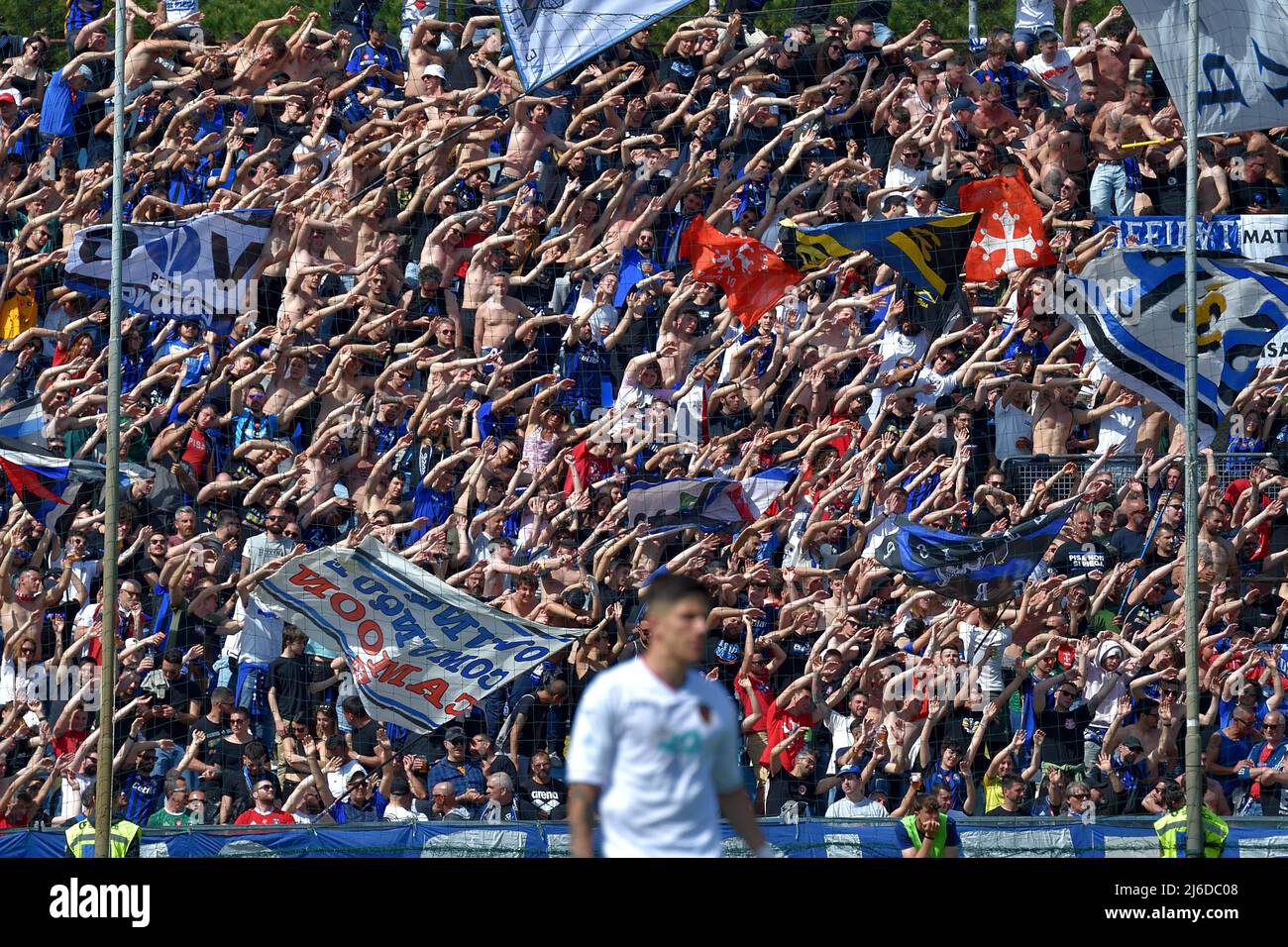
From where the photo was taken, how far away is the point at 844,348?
16047 mm

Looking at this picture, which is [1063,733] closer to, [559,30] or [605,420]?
[605,420]

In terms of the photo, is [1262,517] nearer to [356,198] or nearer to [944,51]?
[944,51]

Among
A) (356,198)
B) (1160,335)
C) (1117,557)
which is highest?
(356,198)

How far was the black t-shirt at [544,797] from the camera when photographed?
13.9 m

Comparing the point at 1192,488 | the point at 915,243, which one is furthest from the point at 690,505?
the point at 1192,488

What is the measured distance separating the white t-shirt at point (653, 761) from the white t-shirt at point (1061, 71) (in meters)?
11.4

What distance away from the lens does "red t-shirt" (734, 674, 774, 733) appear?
14414mm

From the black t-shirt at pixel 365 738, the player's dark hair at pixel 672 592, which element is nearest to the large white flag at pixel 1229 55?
the black t-shirt at pixel 365 738

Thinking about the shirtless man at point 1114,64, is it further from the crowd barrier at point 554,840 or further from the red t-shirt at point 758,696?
the crowd barrier at point 554,840

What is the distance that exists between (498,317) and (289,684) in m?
3.41

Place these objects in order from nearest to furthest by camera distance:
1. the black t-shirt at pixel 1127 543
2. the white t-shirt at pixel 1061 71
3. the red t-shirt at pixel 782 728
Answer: the red t-shirt at pixel 782 728 < the black t-shirt at pixel 1127 543 < the white t-shirt at pixel 1061 71

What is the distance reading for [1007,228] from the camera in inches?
622
